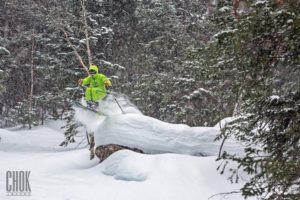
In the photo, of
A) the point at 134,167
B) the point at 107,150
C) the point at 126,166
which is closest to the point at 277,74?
the point at 134,167

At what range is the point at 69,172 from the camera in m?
10.8

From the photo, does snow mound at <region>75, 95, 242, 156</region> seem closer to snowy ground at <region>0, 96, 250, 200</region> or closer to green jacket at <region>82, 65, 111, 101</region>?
snowy ground at <region>0, 96, 250, 200</region>

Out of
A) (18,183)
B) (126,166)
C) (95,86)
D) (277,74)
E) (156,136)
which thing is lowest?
(18,183)

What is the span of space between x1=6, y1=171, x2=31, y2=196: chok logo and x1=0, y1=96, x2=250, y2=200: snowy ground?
0.41 feet

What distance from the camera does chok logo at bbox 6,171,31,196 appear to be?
7941 mm

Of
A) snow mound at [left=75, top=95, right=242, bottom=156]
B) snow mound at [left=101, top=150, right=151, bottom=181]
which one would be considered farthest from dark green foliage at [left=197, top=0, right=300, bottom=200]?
snow mound at [left=75, top=95, right=242, bottom=156]

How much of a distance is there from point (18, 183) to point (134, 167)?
2550 mm

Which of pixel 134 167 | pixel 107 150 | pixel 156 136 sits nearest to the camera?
pixel 134 167

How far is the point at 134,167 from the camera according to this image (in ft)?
30.9

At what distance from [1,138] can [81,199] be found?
1066 centimetres

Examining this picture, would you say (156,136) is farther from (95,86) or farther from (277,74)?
(277,74)

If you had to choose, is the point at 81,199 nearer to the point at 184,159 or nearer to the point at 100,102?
the point at 184,159

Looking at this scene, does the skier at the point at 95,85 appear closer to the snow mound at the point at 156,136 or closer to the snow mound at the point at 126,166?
the snow mound at the point at 156,136

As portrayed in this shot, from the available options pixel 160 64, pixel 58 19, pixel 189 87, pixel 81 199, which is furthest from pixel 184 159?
A: pixel 160 64
